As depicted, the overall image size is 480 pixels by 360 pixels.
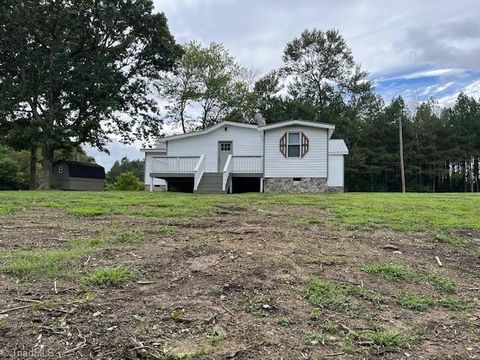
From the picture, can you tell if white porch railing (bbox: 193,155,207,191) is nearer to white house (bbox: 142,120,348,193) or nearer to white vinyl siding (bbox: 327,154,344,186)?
white house (bbox: 142,120,348,193)

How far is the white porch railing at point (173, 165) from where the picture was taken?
19.5 m

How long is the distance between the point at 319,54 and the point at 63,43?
84.1 ft

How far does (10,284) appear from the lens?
3588mm

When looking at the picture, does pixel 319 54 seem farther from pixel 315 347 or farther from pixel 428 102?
pixel 315 347

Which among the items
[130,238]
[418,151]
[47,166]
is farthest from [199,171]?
[418,151]

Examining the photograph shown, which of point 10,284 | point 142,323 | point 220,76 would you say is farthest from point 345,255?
point 220,76

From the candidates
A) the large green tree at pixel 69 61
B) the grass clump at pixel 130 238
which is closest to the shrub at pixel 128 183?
the large green tree at pixel 69 61

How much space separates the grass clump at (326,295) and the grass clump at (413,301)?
53 cm

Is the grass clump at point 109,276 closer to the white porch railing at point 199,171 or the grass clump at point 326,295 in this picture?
the grass clump at point 326,295

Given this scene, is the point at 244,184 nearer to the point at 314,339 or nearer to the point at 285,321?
the point at 285,321

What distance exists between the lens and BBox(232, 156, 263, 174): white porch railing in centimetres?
1916

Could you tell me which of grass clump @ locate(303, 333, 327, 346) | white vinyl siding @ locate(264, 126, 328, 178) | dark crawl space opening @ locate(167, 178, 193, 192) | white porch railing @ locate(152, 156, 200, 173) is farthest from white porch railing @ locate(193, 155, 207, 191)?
grass clump @ locate(303, 333, 327, 346)

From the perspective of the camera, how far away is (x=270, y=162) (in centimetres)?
1916

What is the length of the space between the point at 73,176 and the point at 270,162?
51.6 feet
